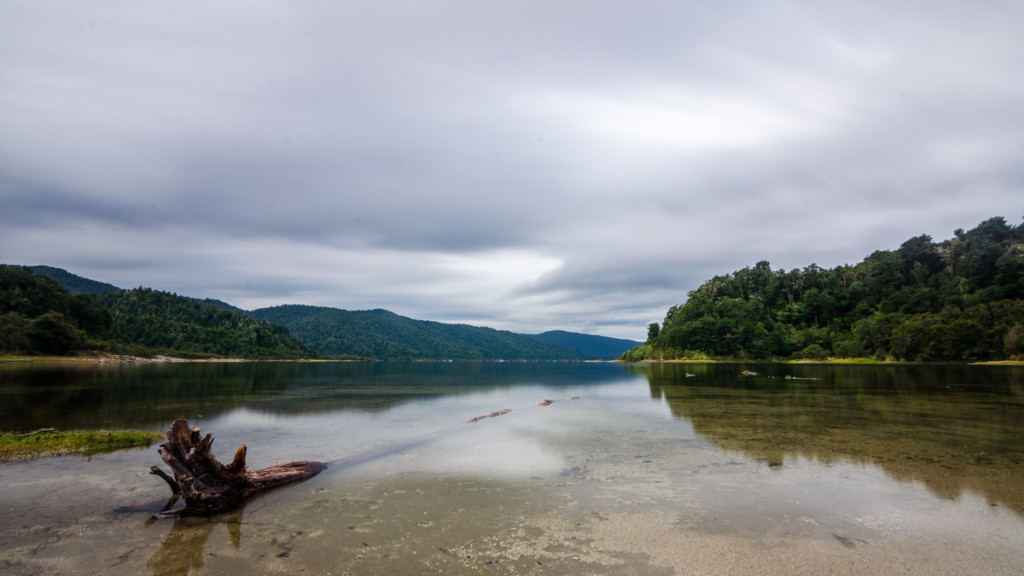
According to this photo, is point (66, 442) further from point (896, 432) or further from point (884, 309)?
point (884, 309)

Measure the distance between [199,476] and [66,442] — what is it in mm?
10324

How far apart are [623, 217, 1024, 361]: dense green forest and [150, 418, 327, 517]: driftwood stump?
124338mm

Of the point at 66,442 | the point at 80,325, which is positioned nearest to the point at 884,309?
the point at 66,442

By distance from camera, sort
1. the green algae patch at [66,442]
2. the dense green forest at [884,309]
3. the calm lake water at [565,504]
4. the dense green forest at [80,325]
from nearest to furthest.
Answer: the calm lake water at [565,504] → the green algae patch at [66,442] → the dense green forest at [884,309] → the dense green forest at [80,325]

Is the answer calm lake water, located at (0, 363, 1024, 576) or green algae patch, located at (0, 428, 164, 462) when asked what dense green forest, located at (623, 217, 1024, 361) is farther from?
green algae patch, located at (0, 428, 164, 462)

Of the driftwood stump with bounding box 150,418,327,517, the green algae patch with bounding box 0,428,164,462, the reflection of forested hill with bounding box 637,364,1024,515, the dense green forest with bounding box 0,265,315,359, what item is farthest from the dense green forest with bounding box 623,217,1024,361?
the dense green forest with bounding box 0,265,315,359

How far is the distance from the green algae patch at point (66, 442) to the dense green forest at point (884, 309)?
127m

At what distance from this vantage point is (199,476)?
10172 millimetres

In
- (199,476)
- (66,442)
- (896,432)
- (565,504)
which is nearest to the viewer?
(199,476)

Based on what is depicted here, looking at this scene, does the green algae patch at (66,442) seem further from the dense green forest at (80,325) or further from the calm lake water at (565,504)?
the dense green forest at (80,325)

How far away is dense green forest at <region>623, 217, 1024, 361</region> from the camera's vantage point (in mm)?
94688

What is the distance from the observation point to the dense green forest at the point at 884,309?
94.7 metres

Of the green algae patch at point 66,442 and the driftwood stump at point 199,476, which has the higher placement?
the driftwood stump at point 199,476

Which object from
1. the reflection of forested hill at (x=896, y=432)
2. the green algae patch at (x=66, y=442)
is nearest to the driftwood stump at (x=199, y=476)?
the green algae patch at (x=66, y=442)
